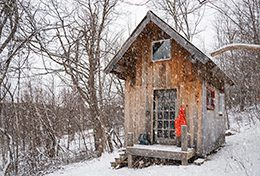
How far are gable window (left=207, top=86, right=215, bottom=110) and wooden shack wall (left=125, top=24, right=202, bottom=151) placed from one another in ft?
3.90

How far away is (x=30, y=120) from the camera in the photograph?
1736 cm

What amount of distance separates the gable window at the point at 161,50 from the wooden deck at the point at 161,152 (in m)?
3.31

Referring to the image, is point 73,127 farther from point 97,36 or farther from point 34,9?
point 34,9

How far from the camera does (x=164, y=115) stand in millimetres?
10531

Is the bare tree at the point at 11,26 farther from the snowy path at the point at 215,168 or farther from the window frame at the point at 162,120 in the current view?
the window frame at the point at 162,120

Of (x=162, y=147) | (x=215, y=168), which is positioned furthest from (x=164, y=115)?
(x=215, y=168)

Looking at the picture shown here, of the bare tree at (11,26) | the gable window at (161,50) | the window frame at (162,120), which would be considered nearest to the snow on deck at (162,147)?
the window frame at (162,120)

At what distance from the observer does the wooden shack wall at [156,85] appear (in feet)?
32.3

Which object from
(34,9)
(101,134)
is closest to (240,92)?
(101,134)

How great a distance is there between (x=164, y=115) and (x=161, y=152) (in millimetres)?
1792

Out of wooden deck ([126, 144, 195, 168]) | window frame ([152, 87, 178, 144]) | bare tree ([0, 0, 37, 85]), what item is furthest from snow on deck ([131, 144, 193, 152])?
bare tree ([0, 0, 37, 85])

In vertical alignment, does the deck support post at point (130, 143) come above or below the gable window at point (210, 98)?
below

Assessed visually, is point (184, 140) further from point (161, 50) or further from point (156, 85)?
point (161, 50)

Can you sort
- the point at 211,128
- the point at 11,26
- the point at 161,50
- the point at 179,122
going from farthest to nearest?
the point at 211,128 < the point at 161,50 < the point at 179,122 < the point at 11,26
